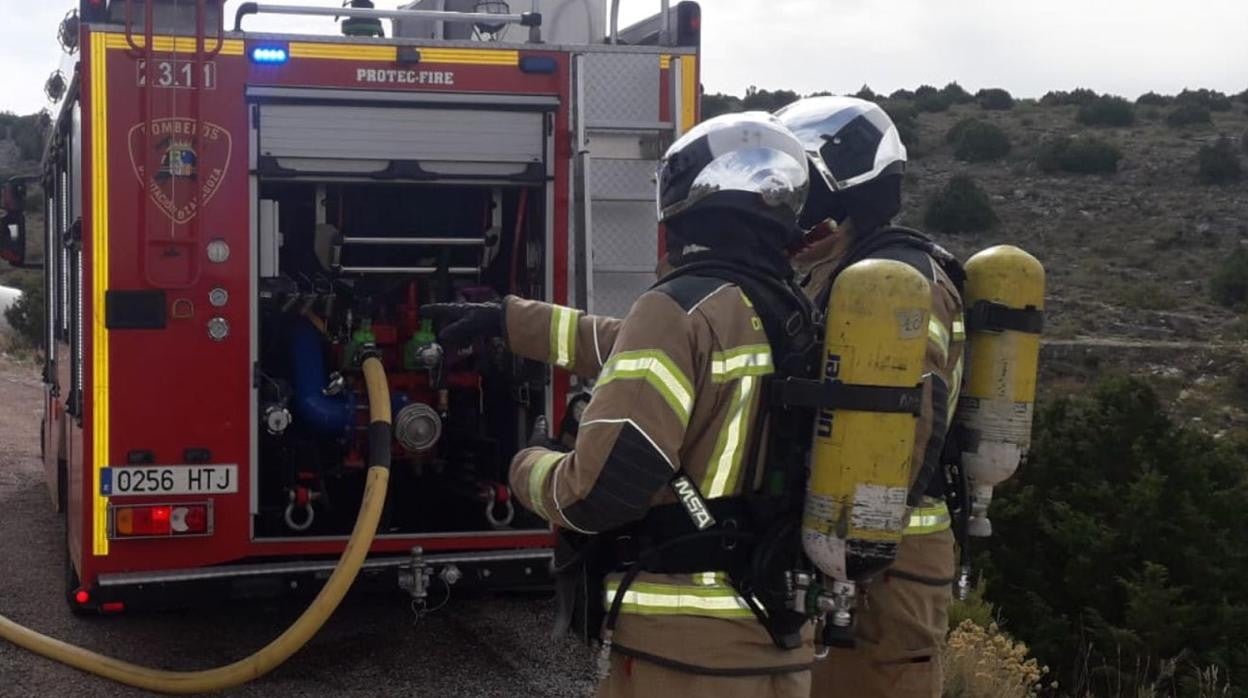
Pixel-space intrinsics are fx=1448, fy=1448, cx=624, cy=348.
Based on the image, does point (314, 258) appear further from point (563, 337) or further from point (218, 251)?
point (563, 337)

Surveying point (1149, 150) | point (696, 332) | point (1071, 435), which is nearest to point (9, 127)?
point (1149, 150)

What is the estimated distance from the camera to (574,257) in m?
5.85

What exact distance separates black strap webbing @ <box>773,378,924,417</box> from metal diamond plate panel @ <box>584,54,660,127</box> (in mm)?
3166

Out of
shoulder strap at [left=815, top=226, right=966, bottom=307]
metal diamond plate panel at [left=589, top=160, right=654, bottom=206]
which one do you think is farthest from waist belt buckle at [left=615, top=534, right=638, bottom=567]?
metal diamond plate panel at [left=589, top=160, right=654, bottom=206]

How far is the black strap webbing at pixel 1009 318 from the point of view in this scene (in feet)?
13.1

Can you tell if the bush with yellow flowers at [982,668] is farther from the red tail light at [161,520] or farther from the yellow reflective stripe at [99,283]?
the yellow reflective stripe at [99,283]

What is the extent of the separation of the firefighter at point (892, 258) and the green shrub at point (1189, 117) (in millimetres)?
33816

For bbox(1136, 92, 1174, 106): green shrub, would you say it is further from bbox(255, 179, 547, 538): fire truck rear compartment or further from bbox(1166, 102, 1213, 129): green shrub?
bbox(255, 179, 547, 538): fire truck rear compartment

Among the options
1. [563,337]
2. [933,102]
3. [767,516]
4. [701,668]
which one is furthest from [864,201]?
[933,102]

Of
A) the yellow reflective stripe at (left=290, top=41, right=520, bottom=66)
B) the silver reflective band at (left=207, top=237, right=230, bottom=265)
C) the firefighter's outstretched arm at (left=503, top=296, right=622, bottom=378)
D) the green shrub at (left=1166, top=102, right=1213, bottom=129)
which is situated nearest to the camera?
the firefighter's outstretched arm at (left=503, top=296, right=622, bottom=378)

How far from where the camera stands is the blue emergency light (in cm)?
546

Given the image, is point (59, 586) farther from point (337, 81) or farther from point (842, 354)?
point (842, 354)

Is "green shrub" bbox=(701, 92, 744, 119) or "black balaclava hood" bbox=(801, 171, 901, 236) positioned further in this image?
"green shrub" bbox=(701, 92, 744, 119)

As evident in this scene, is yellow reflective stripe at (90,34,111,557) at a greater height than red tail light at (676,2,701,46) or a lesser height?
lesser
